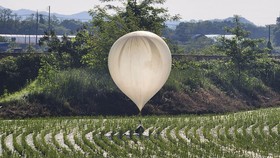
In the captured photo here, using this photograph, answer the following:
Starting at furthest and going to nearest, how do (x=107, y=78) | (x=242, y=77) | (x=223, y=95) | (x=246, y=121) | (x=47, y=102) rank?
1. (x=242, y=77)
2. (x=223, y=95)
3. (x=107, y=78)
4. (x=47, y=102)
5. (x=246, y=121)

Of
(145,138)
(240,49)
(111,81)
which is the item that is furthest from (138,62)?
(240,49)

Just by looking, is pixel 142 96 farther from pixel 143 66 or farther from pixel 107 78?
pixel 107 78

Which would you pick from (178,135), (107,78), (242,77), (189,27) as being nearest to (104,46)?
(107,78)

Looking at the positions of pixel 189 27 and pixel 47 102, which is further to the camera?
pixel 189 27

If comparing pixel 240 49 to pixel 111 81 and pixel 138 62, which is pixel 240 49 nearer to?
pixel 111 81

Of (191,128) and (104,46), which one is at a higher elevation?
(104,46)

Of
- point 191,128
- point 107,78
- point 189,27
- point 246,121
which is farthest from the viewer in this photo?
point 189,27

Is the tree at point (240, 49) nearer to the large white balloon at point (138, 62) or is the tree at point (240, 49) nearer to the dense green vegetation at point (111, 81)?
the dense green vegetation at point (111, 81)
